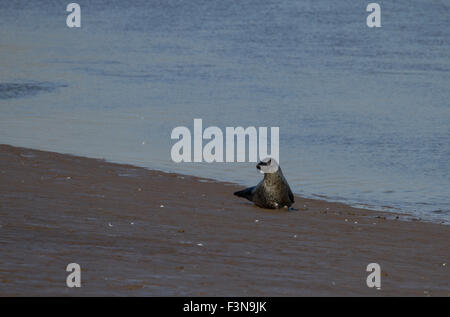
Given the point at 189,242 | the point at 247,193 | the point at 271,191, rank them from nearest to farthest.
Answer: the point at 189,242 < the point at 271,191 < the point at 247,193

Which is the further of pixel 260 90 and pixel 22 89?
pixel 260 90

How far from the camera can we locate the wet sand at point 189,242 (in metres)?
5.85

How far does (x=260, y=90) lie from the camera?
64.6 ft

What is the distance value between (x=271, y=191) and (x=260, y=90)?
10684mm

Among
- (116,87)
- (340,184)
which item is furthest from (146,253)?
(116,87)

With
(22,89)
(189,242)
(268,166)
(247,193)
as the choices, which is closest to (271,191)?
(268,166)

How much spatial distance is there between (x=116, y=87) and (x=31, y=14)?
728 inches

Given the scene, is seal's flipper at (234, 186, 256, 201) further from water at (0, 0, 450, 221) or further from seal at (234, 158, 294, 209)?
water at (0, 0, 450, 221)

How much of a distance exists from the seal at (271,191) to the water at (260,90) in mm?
1389

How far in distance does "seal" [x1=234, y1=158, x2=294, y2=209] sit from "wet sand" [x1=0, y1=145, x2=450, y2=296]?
0.46 feet

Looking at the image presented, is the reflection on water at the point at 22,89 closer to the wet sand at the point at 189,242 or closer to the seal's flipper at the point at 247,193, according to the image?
the wet sand at the point at 189,242

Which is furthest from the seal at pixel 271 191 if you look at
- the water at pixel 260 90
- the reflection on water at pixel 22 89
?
the reflection on water at pixel 22 89

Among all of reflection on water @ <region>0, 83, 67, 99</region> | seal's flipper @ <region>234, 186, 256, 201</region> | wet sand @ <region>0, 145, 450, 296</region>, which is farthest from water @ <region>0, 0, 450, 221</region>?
wet sand @ <region>0, 145, 450, 296</region>

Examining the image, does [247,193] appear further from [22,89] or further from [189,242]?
[22,89]
